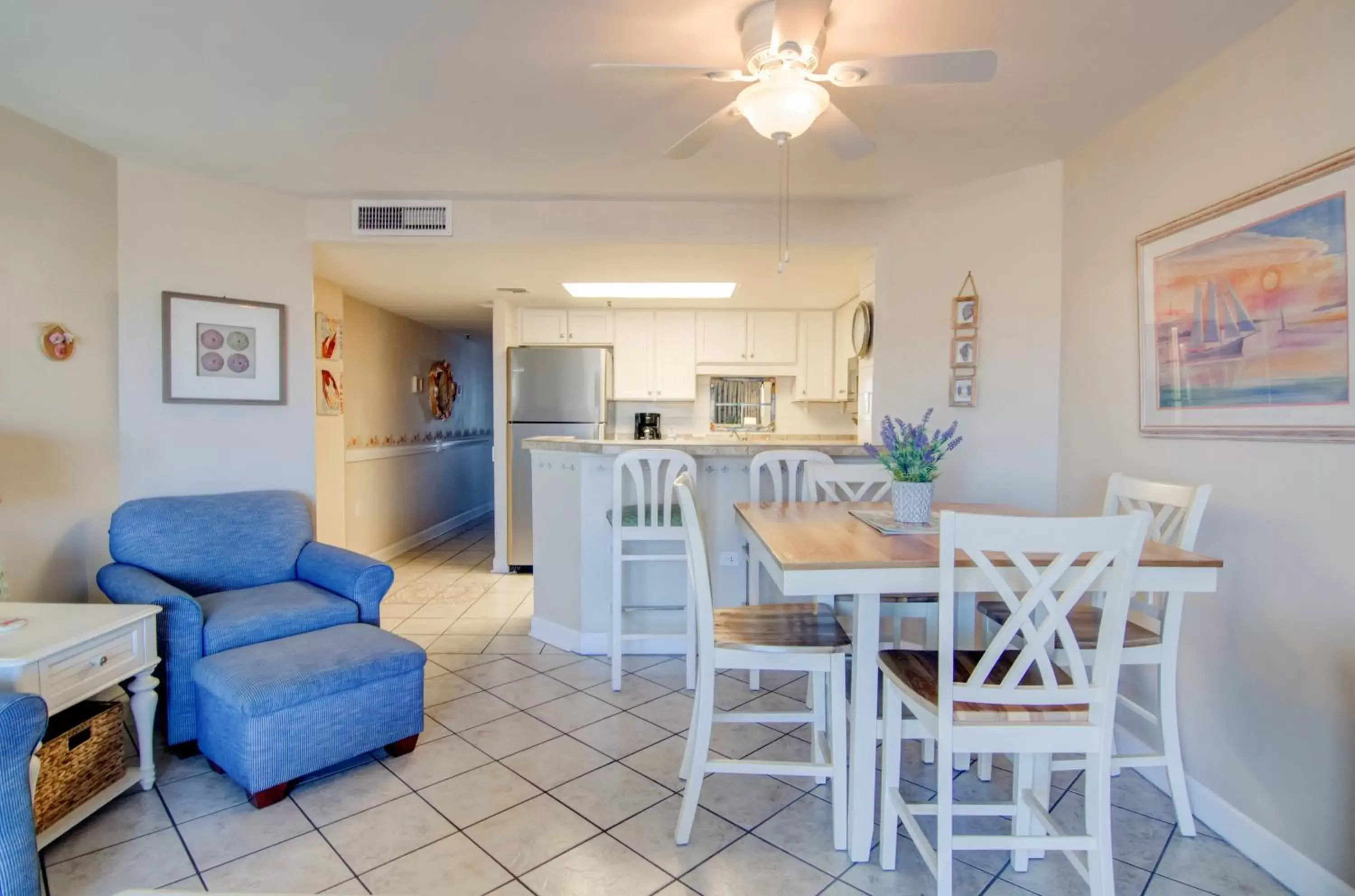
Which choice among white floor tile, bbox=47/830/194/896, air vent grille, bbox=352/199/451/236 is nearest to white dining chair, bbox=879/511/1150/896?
white floor tile, bbox=47/830/194/896

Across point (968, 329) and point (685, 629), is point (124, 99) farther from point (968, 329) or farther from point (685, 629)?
point (968, 329)

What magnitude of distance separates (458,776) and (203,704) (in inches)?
34.2

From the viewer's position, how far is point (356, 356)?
4.85 metres

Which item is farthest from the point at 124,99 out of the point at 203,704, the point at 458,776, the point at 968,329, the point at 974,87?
the point at 968,329

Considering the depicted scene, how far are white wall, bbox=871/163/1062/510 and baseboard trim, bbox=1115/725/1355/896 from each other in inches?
48.5

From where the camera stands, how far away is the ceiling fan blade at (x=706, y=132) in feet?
6.19

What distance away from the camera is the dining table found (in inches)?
59.8

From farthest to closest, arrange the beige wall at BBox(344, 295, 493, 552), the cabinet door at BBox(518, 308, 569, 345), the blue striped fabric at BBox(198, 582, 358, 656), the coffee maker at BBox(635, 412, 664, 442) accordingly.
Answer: the coffee maker at BBox(635, 412, 664, 442)
the cabinet door at BBox(518, 308, 569, 345)
the beige wall at BBox(344, 295, 493, 552)
the blue striped fabric at BBox(198, 582, 358, 656)

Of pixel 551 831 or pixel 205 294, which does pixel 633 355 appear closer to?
pixel 205 294

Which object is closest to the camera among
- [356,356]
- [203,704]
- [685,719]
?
[203,704]

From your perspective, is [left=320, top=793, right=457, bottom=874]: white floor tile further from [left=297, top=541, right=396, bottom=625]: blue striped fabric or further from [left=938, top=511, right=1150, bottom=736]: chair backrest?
[left=938, top=511, right=1150, bottom=736]: chair backrest

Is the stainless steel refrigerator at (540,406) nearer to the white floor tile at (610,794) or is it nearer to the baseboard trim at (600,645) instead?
the baseboard trim at (600,645)

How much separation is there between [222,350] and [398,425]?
8.26ft

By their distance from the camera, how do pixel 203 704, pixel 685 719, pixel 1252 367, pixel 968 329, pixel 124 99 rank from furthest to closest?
pixel 968 329 < pixel 685 719 < pixel 124 99 < pixel 203 704 < pixel 1252 367
